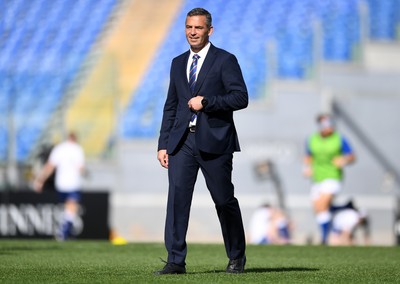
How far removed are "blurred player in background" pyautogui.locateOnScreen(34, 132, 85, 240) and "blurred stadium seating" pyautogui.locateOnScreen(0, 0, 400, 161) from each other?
2.31 m

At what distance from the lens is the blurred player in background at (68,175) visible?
17359mm

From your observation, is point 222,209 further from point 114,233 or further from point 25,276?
point 114,233

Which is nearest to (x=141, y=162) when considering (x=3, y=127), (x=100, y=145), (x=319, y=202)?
(x=100, y=145)

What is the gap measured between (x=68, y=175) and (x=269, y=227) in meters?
3.79

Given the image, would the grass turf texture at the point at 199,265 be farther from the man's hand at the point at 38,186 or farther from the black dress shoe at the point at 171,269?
the man's hand at the point at 38,186

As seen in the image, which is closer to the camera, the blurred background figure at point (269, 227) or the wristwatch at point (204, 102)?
the wristwatch at point (204, 102)

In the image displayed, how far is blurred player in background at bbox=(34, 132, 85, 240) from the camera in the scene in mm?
17359

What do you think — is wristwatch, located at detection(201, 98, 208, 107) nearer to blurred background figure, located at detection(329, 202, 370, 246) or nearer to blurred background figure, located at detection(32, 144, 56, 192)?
blurred background figure, located at detection(329, 202, 370, 246)

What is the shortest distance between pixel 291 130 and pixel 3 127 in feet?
19.1

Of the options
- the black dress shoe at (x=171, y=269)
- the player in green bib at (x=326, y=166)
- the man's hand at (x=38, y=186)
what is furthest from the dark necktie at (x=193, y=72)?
the man's hand at (x=38, y=186)

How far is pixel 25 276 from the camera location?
7312mm

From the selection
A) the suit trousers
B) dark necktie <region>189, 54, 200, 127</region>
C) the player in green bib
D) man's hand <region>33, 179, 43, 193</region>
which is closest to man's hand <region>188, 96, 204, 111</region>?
dark necktie <region>189, 54, 200, 127</region>

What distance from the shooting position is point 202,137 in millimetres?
7195

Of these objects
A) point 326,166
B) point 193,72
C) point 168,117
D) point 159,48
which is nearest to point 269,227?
point 326,166
